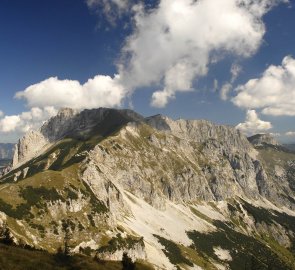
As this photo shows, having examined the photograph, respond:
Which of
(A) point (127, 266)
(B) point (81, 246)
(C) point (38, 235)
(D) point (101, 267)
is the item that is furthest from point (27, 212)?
(D) point (101, 267)

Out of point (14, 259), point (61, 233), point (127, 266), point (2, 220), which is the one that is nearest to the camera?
point (14, 259)

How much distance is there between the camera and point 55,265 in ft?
250

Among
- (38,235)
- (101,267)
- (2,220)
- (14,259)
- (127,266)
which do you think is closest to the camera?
(14,259)

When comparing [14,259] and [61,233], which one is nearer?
[14,259]

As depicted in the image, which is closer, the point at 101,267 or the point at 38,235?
the point at 101,267

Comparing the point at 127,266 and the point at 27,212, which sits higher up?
the point at 27,212

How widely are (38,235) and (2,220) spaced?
23373 mm

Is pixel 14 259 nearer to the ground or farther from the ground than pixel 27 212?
nearer to the ground

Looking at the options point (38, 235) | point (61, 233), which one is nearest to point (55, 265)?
point (38, 235)

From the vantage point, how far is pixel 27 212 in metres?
200

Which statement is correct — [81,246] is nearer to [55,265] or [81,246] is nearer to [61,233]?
[61,233]

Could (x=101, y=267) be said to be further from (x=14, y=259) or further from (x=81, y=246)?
(x=81, y=246)

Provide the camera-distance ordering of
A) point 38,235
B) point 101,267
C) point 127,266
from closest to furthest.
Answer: point 101,267, point 127,266, point 38,235

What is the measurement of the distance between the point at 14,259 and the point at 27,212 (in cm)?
13342
